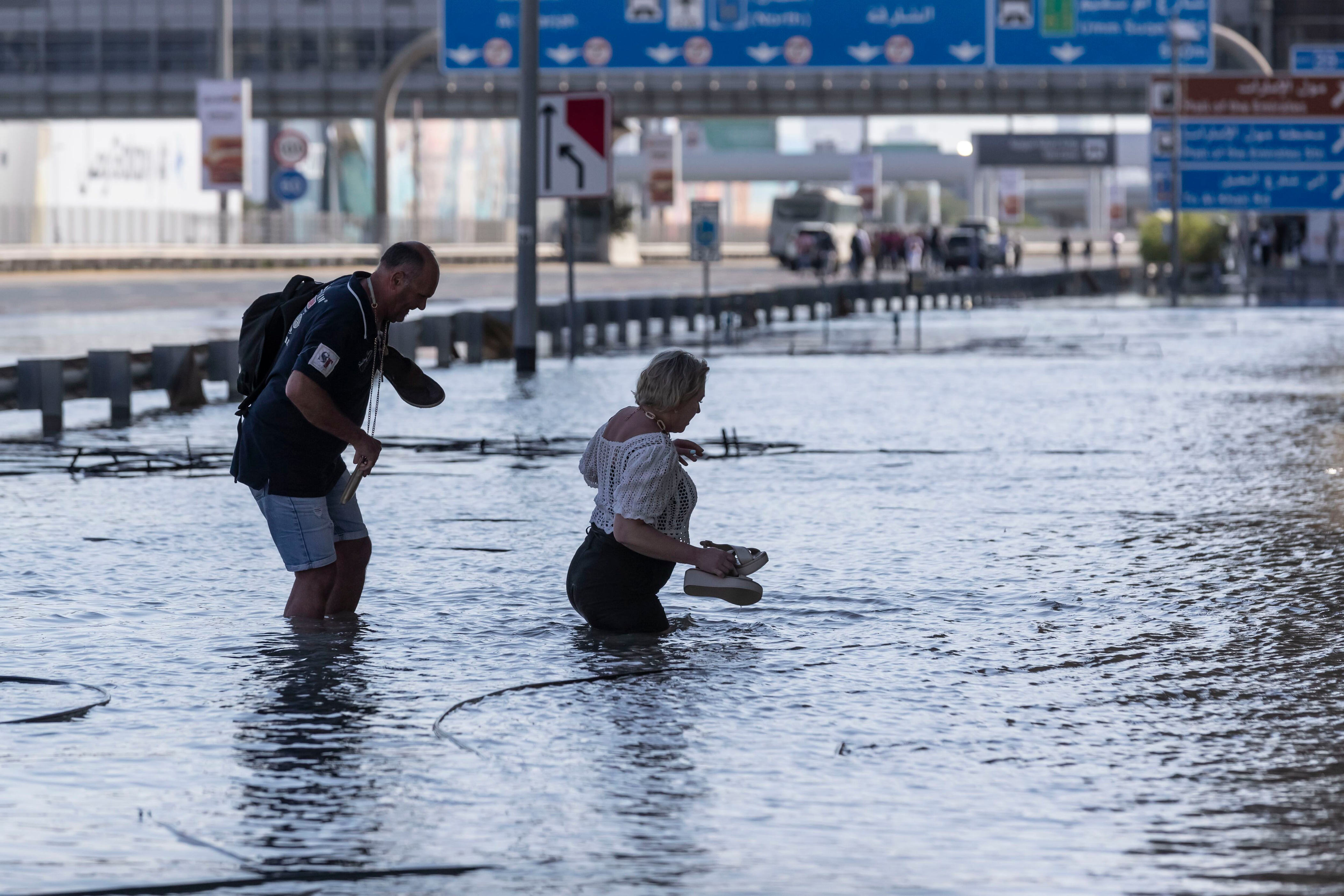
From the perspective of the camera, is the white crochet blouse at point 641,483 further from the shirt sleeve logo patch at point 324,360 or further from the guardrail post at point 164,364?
the guardrail post at point 164,364

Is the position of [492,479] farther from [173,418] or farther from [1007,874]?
[1007,874]

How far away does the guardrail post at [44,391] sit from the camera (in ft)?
52.4

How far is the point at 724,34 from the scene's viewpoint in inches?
2093

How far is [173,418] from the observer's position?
57.3ft

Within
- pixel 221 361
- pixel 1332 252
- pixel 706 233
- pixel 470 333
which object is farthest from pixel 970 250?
pixel 221 361

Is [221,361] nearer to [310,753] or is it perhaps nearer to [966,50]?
[310,753]

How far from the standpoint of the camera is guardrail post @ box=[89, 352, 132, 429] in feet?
55.5

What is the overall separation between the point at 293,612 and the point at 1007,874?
3748mm

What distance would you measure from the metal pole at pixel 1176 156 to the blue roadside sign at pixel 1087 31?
3.35ft

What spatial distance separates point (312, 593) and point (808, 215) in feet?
303

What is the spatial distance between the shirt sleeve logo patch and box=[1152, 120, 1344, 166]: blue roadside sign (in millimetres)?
45593

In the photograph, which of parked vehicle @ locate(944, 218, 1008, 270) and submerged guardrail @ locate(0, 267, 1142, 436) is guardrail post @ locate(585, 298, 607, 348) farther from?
parked vehicle @ locate(944, 218, 1008, 270)

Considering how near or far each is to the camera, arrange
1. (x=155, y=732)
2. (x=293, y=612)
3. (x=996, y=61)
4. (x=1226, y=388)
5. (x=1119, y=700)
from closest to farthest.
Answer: (x=155, y=732), (x=1119, y=700), (x=293, y=612), (x=1226, y=388), (x=996, y=61)

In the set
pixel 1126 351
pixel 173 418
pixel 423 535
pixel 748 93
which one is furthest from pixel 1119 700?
pixel 748 93
